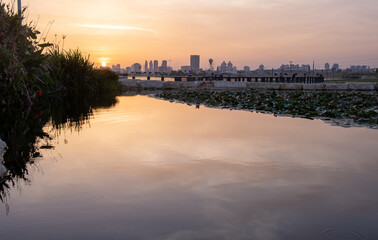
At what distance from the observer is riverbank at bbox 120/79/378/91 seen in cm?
3008

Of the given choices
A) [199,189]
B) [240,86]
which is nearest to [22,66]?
[199,189]

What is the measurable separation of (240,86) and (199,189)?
2843 cm

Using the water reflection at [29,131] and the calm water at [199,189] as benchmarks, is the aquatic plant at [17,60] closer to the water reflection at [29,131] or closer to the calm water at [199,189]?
the water reflection at [29,131]

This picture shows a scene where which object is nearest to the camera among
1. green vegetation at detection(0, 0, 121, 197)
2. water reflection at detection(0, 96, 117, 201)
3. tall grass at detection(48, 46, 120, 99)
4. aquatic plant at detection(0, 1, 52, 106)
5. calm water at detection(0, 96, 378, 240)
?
calm water at detection(0, 96, 378, 240)

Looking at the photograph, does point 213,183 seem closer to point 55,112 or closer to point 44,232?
point 44,232

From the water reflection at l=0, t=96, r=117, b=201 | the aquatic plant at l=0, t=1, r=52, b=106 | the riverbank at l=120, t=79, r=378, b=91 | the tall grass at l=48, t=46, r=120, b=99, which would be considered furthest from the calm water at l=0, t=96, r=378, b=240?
the riverbank at l=120, t=79, r=378, b=91

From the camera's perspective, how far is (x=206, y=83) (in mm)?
33281

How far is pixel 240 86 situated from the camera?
105ft

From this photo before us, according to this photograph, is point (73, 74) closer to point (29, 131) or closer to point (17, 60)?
point (17, 60)

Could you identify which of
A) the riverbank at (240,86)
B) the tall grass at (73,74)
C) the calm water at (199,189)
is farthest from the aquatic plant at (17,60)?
the riverbank at (240,86)

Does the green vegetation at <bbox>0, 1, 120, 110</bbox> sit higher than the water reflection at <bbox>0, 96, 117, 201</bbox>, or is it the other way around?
the green vegetation at <bbox>0, 1, 120, 110</bbox>

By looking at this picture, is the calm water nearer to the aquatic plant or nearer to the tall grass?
the aquatic plant

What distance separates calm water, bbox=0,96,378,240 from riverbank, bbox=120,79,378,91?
23.9 meters

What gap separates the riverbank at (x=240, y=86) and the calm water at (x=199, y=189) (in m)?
23.9
